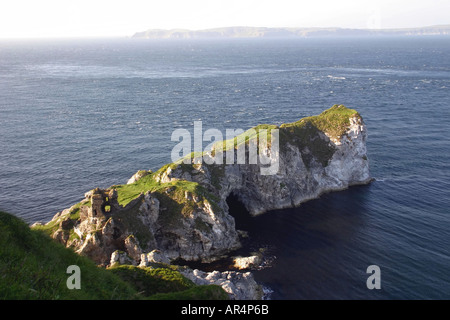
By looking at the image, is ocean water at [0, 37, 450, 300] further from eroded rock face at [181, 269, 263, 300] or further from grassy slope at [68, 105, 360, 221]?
grassy slope at [68, 105, 360, 221]

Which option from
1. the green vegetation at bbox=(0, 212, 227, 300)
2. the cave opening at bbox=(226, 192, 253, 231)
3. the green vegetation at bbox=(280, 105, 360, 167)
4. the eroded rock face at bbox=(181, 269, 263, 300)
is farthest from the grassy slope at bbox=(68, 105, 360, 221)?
the green vegetation at bbox=(0, 212, 227, 300)

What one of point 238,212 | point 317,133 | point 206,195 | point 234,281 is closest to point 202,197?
point 206,195

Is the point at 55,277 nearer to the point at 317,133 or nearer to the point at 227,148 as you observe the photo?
the point at 227,148

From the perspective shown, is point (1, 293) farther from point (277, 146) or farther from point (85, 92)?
point (85, 92)

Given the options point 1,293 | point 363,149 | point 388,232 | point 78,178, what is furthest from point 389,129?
point 1,293

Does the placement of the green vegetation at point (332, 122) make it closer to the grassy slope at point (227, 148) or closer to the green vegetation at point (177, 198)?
the grassy slope at point (227, 148)

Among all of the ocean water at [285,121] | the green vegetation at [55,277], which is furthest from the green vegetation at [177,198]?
the green vegetation at [55,277]

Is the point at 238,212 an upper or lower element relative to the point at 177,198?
lower
